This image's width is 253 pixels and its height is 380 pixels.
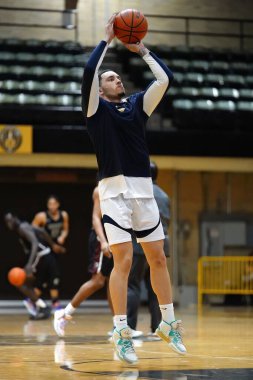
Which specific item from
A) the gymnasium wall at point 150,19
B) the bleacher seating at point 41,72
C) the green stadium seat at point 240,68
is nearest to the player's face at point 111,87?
the bleacher seating at point 41,72

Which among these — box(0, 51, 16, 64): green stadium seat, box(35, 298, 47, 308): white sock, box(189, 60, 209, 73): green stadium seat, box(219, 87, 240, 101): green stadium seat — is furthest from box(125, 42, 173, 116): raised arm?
box(189, 60, 209, 73): green stadium seat

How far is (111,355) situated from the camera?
5.81 m

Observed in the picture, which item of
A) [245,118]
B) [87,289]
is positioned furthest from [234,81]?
[87,289]

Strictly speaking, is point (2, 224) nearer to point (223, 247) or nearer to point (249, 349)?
point (223, 247)

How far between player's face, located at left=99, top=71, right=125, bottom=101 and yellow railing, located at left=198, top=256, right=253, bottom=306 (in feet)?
33.0

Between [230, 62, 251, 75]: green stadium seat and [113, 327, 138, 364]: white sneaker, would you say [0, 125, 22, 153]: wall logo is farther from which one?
[113, 327, 138, 364]: white sneaker

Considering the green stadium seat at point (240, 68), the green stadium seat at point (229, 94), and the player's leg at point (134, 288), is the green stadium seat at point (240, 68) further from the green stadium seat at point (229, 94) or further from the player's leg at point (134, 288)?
the player's leg at point (134, 288)

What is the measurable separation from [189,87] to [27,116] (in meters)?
3.79

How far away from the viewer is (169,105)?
15.9 m

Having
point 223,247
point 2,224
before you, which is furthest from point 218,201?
point 2,224

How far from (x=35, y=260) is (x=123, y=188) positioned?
7243 millimetres

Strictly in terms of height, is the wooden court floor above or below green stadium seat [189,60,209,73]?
below

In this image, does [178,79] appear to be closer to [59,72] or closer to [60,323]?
[59,72]

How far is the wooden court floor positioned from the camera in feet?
15.4
